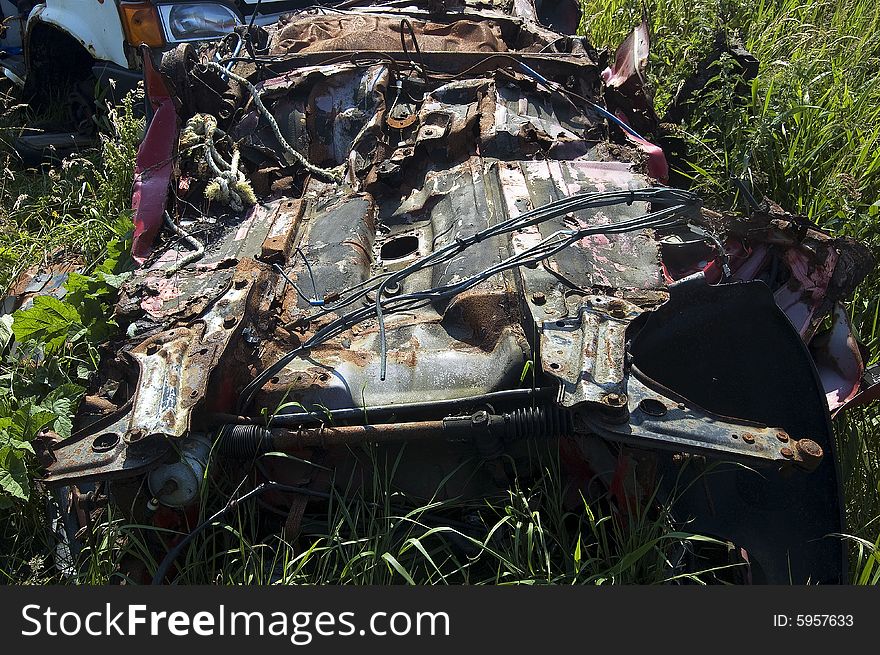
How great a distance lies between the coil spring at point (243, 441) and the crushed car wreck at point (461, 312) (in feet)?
0.05

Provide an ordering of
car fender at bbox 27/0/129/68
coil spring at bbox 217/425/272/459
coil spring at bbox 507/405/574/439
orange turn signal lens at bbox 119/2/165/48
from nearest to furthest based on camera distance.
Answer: coil spring at bbox 507/405/574/439 → coil spring at bbox 217/425/272/459 → orange turn signal lens at bbox 119/2/165/48 → car fender at bbox 27/0/129/68

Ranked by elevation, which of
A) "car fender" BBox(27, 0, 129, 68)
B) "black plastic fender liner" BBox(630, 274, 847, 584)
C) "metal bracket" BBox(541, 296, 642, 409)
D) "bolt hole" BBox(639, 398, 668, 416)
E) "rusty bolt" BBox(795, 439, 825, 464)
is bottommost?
"black plastic fender liner" BBox(630, 274, 847, 584)

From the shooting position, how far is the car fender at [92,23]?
4.35 m

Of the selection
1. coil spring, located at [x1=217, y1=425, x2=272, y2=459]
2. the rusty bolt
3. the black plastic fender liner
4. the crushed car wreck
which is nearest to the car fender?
the crushed car wreck

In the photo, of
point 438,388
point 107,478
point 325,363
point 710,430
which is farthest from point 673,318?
point 107,478

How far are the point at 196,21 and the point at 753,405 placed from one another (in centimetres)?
373

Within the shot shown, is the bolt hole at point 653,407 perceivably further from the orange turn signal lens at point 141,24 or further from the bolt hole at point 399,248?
the orange turn signal lens at point 141,24

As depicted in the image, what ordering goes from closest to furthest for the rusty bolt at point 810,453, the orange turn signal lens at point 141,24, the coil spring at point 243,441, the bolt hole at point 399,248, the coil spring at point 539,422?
the rusty bolt at point 810,453, the coil spring at point 539,422, the coil spring at point 243,441, the bolt hole at point 399,248, the orange turn signal lens at point 141,24

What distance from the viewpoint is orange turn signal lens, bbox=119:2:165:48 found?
166 inches

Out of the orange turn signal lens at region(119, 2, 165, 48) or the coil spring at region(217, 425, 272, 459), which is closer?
the coil spring at region(217, 425, 272, 459)

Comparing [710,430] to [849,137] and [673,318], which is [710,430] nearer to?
[673,318]

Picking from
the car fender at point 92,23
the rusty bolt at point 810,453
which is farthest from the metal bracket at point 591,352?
the car fender at point 92,23

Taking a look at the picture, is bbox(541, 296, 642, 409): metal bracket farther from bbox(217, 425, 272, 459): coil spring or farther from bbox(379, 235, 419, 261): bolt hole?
bbox(379, 235, 419, 261): bolt hole

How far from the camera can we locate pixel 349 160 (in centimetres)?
323
